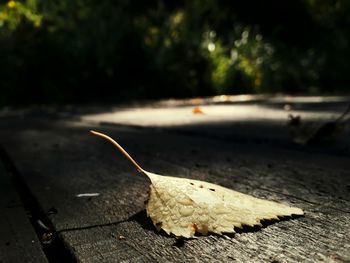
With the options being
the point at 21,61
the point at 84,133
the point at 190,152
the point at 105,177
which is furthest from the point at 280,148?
the point at 21,61

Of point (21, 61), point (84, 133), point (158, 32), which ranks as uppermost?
point (158, 32)

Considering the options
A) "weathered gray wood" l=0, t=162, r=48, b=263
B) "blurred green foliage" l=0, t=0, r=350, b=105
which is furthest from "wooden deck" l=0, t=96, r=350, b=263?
"blurred green foliage" l=0, t=0, r=350, b=105

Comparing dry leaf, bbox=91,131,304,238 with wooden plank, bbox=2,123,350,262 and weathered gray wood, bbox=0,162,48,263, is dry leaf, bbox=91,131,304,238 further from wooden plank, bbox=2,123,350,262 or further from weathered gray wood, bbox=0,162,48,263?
weathered gray wood, bbox=0,162,48,263

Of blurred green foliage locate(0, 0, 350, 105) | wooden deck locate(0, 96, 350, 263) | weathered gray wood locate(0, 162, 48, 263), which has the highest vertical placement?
blurred green foliage locate(0, 0, 350, 105)

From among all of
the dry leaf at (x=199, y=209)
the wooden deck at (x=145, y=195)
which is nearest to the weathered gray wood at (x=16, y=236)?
the wooden deck at (x=145, y=195)

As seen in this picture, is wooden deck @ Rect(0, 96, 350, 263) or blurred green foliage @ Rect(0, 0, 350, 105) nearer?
wooden deck @ Rect(0, 96, 350, 263)

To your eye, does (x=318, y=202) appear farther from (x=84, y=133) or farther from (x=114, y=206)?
(x=84, y=133)

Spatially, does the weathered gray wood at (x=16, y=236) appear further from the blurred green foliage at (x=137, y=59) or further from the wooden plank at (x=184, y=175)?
the blurred green foliage at (x=137, y=59)
